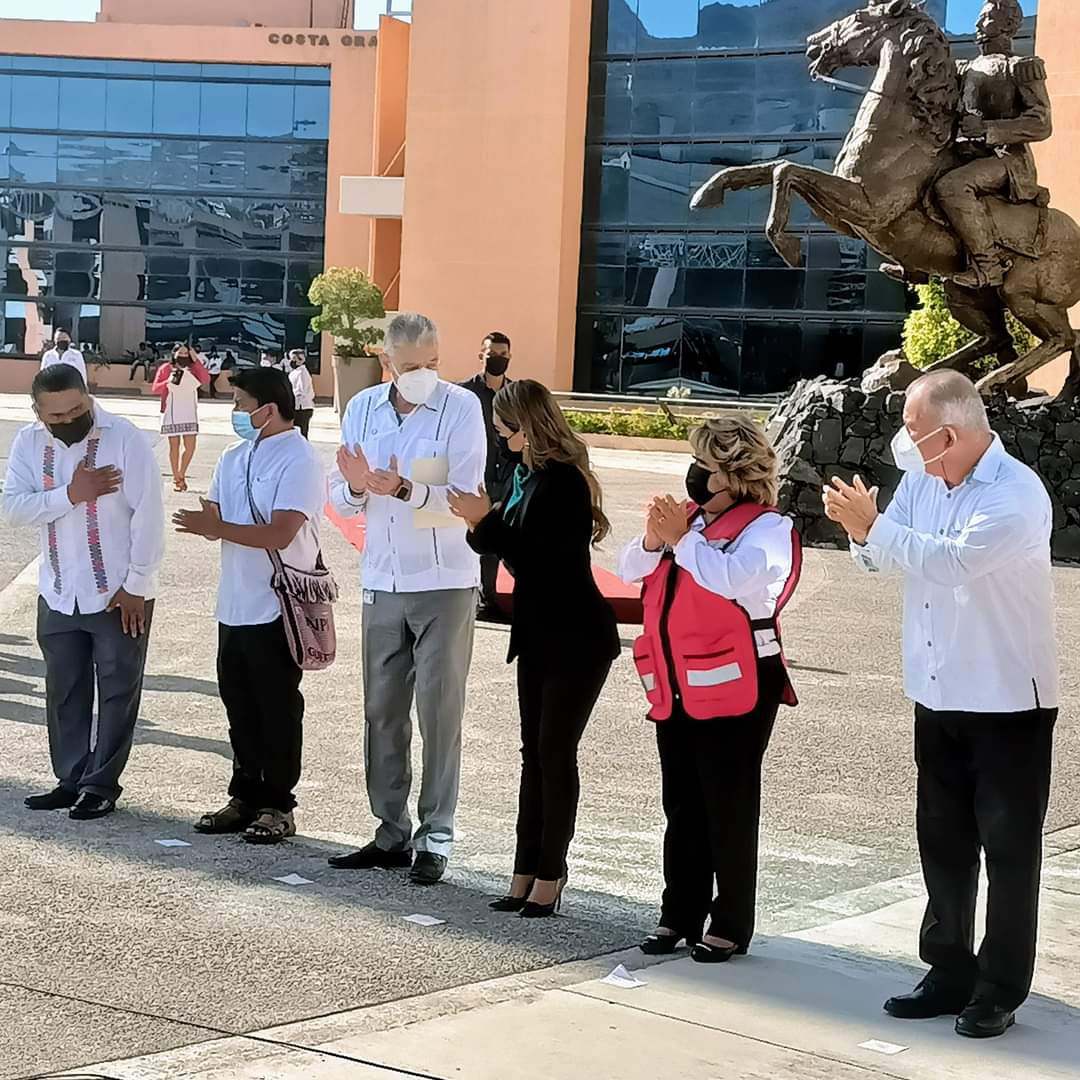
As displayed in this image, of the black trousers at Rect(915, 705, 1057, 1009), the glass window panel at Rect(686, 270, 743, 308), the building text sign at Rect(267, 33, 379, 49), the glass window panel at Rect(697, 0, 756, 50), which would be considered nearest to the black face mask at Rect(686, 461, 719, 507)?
the black trousers at Rect(915, 705, 1057, 1009)

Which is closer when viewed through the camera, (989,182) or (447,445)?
(447,445)

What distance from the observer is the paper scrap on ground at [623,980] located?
502 cm

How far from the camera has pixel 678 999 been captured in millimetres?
4902

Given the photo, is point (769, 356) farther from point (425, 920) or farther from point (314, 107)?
point (425, 920)

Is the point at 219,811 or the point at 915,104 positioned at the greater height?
the point at 915,104

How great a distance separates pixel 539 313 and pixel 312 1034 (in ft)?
139

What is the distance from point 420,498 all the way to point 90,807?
1898mm

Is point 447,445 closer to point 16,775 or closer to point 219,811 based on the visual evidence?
point 219,811

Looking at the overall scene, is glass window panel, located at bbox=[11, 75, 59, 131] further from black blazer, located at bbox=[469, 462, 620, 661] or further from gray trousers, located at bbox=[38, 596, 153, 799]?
black blazer, located at bbox=[469, 462, 620, 661]

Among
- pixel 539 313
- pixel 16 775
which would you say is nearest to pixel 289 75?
pixel 539 313

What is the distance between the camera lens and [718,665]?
17.6ft

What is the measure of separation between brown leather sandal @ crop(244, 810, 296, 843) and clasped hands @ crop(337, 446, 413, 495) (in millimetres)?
1315

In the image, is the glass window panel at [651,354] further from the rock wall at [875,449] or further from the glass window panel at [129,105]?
the rock wall at [875,449]

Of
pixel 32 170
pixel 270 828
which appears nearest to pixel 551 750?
pixel 270 828
